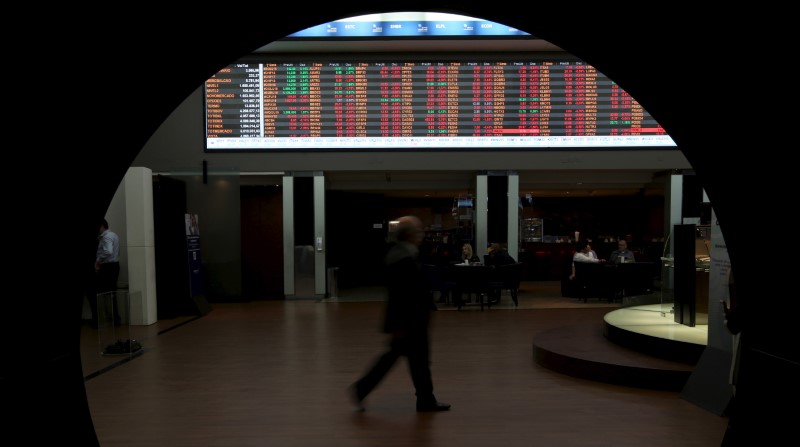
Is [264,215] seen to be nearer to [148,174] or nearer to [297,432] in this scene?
[148,174]

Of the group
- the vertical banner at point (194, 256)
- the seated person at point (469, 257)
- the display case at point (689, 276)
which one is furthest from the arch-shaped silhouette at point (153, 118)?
the seated person at point (469, 257)

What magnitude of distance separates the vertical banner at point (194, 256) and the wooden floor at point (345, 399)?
1.84 metres

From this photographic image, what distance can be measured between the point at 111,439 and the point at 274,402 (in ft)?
3.78

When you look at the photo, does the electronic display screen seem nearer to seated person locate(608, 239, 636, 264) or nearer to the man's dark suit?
seated person locate(608, 239, 636, 264)

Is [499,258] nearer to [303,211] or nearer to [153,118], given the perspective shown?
[303,211]

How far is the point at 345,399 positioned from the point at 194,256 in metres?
5.60

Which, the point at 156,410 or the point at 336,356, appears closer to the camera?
the point at 156,410

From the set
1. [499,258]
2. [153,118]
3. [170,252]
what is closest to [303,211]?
[170,252]

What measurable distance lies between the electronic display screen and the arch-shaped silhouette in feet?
24.6

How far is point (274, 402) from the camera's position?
4332 millimetres

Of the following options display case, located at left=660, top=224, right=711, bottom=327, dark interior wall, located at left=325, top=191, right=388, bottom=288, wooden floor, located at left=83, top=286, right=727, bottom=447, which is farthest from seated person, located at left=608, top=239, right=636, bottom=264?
dark interior wall, located at left=325, top=191, right=388, bottom=288

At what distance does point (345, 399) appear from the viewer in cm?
439

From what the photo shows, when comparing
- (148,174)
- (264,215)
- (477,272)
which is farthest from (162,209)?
(477,272)

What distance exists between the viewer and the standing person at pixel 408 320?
3.94 metres
